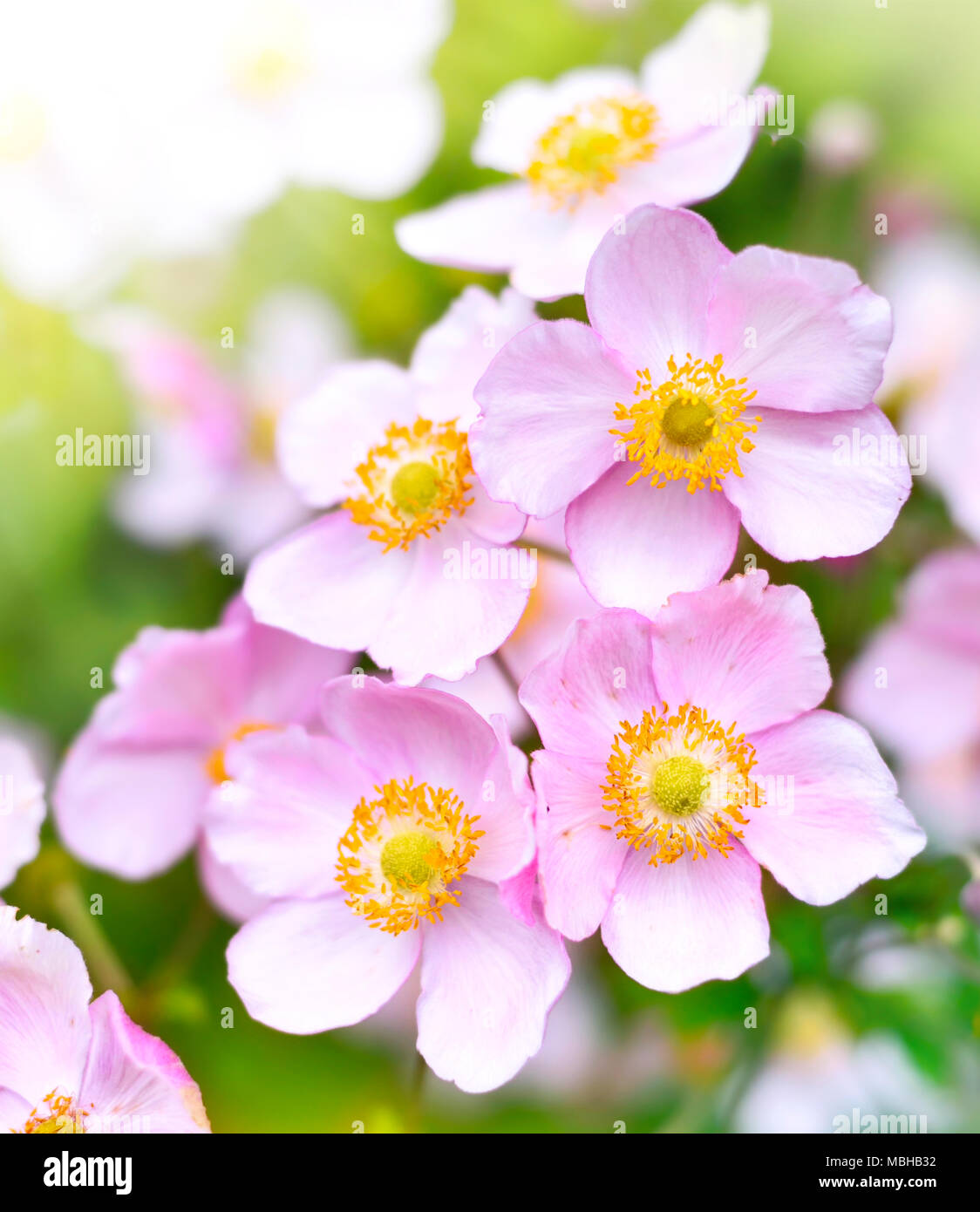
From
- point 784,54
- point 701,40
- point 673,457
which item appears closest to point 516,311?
point 673,457

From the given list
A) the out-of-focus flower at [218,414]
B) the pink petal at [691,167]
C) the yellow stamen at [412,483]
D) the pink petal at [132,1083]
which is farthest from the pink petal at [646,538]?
the out-of-focus flower at [218,414]

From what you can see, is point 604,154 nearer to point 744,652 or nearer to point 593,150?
point 593,150

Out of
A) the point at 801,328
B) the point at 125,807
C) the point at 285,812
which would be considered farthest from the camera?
the point at 125,807

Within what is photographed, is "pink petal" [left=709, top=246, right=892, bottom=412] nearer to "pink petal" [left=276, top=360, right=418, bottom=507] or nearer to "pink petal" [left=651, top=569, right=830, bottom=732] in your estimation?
"pink petal" [left=651, top=569, right=830, bottom=732]

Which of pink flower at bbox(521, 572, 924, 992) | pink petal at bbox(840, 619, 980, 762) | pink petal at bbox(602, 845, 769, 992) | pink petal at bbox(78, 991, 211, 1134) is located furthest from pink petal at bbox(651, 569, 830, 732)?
pink petal at bbox(78, 991, 211, 1134)

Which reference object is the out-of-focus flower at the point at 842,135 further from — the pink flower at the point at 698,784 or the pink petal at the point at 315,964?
the pink petal at the point at 315,964

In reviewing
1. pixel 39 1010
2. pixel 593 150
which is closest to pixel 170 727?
pixel 39 1010
